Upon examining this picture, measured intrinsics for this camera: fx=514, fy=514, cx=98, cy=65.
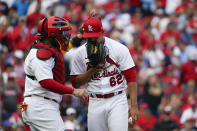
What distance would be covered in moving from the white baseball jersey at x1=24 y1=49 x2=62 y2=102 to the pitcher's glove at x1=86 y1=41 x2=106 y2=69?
502mm

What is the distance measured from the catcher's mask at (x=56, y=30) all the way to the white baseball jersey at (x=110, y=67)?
1.38 feet

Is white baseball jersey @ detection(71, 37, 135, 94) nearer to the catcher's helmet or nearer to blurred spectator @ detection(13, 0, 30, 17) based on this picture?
the catcher's helmet

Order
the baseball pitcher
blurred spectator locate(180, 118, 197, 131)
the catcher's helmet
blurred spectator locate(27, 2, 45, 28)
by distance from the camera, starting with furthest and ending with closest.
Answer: blurred spectator locate(27, 2, 45, 28) → blurred spectator locate(180, 118, 197, 131) → the baseball pitcher → the catcher's helmet

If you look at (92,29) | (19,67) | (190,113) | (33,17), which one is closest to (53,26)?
(92,29)

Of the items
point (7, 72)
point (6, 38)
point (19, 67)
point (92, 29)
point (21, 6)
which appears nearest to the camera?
point (92, 29)

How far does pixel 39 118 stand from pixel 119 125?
3.56 feet

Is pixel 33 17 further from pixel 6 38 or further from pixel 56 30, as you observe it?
pixel 56 30

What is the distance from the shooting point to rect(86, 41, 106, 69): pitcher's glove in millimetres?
6616

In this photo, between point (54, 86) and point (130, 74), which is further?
point (130, 74)

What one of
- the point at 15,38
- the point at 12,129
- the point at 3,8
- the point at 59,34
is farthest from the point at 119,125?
the point at 3,8

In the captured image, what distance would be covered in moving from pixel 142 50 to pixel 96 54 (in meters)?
9.33

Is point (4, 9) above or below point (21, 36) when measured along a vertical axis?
above

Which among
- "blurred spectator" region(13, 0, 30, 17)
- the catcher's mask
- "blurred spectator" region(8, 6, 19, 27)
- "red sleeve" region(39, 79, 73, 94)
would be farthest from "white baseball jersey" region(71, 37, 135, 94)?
"blurred spectator" region(13, 0, 30, 17)

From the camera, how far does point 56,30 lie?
21.5 ft
